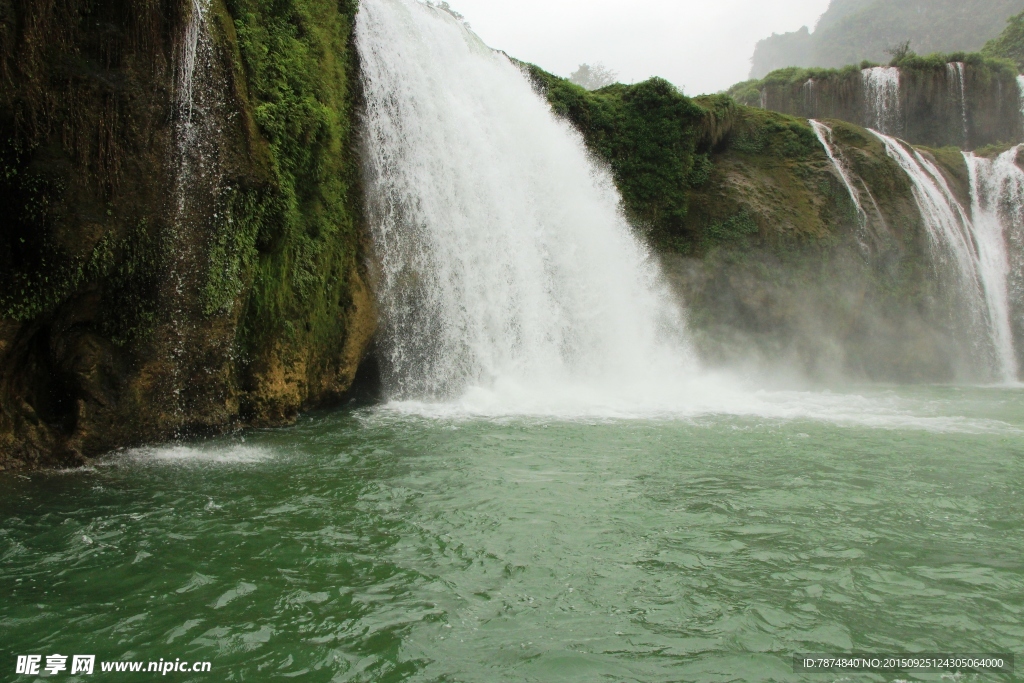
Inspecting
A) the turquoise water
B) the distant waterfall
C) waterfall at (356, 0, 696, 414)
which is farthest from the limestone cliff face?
the distant waterfall

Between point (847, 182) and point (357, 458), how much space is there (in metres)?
16.1

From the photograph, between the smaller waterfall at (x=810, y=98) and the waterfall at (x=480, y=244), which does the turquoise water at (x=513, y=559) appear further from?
the smaller waterfall at (x=810, y=98)

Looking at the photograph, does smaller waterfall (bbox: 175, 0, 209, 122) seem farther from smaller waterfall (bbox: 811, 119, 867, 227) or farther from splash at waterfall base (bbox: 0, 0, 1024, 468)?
smaller waterfall (bbox: 811, 119, 867, 227)

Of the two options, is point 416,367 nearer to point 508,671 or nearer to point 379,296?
point 379,296

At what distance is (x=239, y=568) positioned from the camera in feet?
14.8

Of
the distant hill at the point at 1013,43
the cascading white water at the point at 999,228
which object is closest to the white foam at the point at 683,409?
the cascading white water at the point at 999,228

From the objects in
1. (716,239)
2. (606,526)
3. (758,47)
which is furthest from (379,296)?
(758,47)

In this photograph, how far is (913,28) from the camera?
208 ft

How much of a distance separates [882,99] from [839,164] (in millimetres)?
7525

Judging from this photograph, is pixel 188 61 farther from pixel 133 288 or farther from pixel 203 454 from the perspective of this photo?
pixel 203 454

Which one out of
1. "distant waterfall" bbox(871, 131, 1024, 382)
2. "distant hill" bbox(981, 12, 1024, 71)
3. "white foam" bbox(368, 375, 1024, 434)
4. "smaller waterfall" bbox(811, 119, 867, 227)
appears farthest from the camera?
"distant hill" bbox(981, 12, 1024, 71)

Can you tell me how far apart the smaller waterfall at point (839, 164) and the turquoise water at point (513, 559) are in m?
11.6

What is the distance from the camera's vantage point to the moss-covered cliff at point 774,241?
16.9 meters

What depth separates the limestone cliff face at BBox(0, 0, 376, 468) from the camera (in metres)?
6.72
